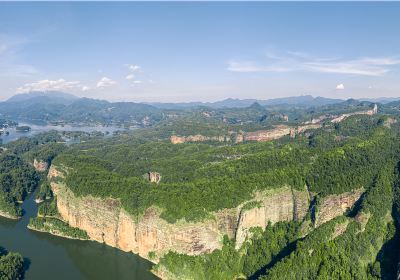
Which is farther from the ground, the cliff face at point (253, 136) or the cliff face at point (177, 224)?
the cliff face at point (253, 136)

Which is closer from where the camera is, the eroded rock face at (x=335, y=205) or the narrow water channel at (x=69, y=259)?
the narrow water channel at (x=69, y=259)

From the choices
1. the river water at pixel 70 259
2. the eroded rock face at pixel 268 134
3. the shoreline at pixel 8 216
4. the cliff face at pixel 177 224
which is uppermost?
the eroded rock face at pixel 268 134

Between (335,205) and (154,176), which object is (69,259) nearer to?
(154,176)

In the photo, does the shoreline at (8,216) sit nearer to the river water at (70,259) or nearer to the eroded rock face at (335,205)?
the river water at (70,259)

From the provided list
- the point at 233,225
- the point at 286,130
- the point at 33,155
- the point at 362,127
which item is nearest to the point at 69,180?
the point at 233,225

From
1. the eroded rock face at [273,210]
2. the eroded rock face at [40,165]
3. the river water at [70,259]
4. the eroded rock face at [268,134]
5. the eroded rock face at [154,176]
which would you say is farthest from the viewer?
the eroded rock face at [268,134]

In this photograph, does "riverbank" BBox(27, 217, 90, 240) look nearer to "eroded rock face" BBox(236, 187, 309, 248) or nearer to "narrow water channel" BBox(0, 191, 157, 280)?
"narrow water channel" BBox(0, 191, 157, 280)

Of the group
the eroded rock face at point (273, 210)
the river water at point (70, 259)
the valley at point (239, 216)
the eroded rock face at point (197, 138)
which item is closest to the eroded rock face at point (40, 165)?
the valley at point (239, 216)
